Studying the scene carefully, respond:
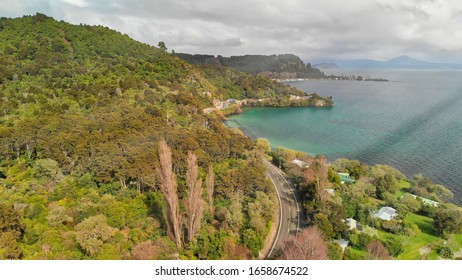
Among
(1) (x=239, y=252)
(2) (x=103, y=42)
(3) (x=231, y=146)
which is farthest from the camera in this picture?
(2) (x=103, y=42)

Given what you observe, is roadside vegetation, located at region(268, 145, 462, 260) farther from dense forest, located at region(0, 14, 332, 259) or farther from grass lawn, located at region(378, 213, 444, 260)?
dense forest, located at region(0, 14, 332, 259)

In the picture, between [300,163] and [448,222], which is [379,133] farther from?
[448,222]

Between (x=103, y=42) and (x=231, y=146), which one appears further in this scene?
(x=103, y=42)

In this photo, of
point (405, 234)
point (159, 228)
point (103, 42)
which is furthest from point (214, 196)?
point (103, 42)

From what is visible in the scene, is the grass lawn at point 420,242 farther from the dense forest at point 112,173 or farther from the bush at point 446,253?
the dense forest at point 112,173

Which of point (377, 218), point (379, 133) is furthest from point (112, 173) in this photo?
point (379, 133)

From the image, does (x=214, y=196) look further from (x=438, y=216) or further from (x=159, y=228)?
(x=438, y=216)
